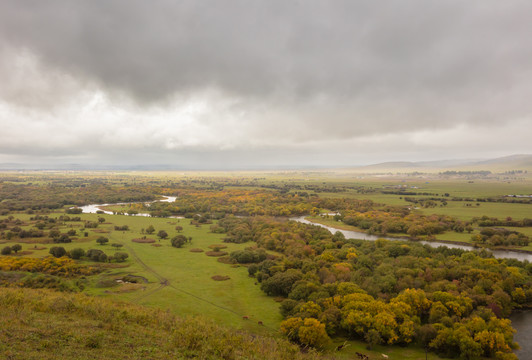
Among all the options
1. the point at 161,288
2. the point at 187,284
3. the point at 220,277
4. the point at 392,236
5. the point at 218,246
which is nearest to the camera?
the point at 161,288

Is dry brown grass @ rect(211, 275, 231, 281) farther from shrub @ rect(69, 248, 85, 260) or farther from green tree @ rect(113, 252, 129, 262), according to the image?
shrub @ rect(69, 248, 85, 260)

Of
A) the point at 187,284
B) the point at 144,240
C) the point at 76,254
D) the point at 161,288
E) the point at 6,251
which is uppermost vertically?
the point at 6,251

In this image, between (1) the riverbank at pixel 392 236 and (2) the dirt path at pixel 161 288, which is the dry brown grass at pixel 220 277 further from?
(1) the riverbank at pixel 392 236

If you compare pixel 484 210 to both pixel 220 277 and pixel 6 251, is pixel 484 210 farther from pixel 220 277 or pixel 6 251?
pixel 6 251

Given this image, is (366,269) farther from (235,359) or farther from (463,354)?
(235,359)

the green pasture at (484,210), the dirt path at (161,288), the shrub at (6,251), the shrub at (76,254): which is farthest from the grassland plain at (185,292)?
the green pasture at (484,210)

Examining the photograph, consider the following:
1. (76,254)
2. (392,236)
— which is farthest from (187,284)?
(392,236)

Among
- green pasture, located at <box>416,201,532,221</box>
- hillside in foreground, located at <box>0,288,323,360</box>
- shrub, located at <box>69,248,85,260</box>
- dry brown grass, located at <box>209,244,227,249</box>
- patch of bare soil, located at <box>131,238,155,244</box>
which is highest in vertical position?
hillside in foreground, located at <box>0,288,323,360</box>

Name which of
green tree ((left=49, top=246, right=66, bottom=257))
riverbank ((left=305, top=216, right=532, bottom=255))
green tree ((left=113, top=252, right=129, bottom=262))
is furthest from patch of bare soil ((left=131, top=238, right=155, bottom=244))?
riverbank ((left=305, top=216, right=532, bottom=255))
